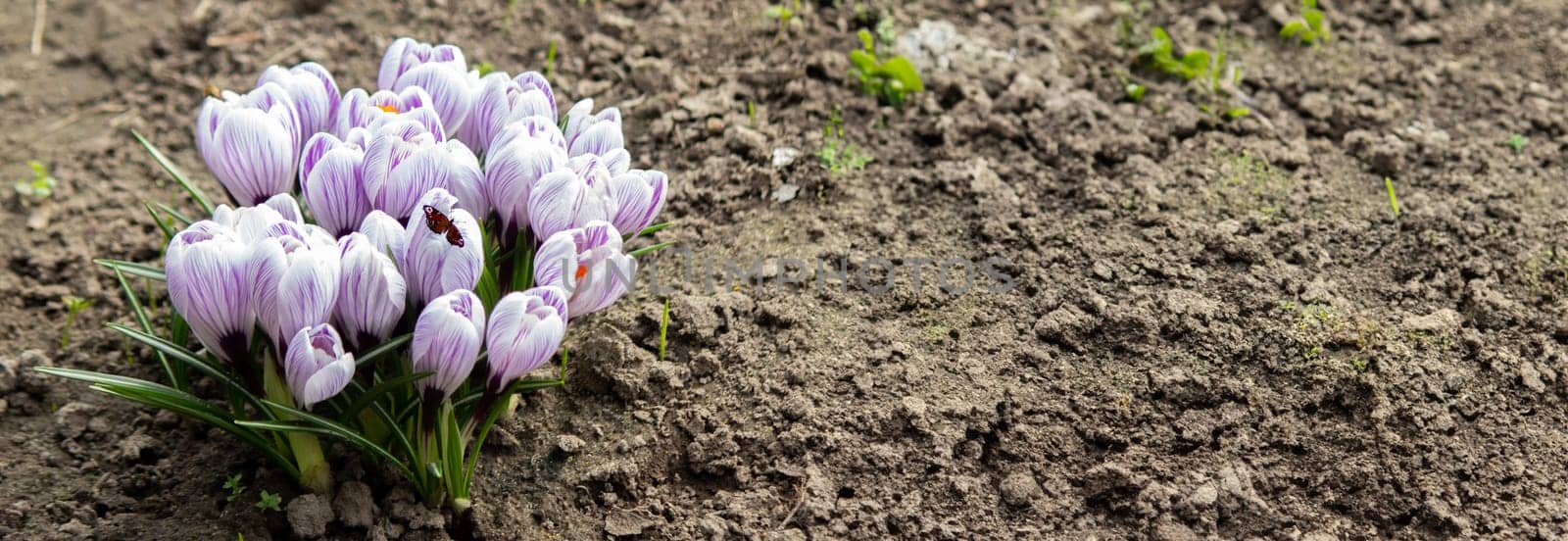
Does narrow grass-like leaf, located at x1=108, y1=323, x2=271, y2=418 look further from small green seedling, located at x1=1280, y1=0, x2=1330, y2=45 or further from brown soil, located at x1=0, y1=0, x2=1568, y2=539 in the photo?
small green seedling, located at x1=1280, y1=0, x2=1330, y2=45

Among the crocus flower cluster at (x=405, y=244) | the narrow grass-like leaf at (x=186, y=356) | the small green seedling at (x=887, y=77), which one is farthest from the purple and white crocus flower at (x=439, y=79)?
the small green seedling at (x=887, y=77)

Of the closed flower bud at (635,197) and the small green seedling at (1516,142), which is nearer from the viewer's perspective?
the closed flower bud at (635,197)

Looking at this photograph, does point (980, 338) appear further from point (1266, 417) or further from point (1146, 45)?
point (1146, 45)

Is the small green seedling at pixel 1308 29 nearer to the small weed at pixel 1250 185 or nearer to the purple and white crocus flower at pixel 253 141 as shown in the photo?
the small weed at pixel 1250 185

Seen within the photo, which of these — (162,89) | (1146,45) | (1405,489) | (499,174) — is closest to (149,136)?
(162,89)

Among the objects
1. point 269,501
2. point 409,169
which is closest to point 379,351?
point 409,169

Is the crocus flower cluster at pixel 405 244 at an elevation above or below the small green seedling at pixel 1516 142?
above

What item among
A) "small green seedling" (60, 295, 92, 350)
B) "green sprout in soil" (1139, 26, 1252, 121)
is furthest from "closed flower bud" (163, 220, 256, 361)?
"green sprout in soil" (1139, 26, 1252, 121)
